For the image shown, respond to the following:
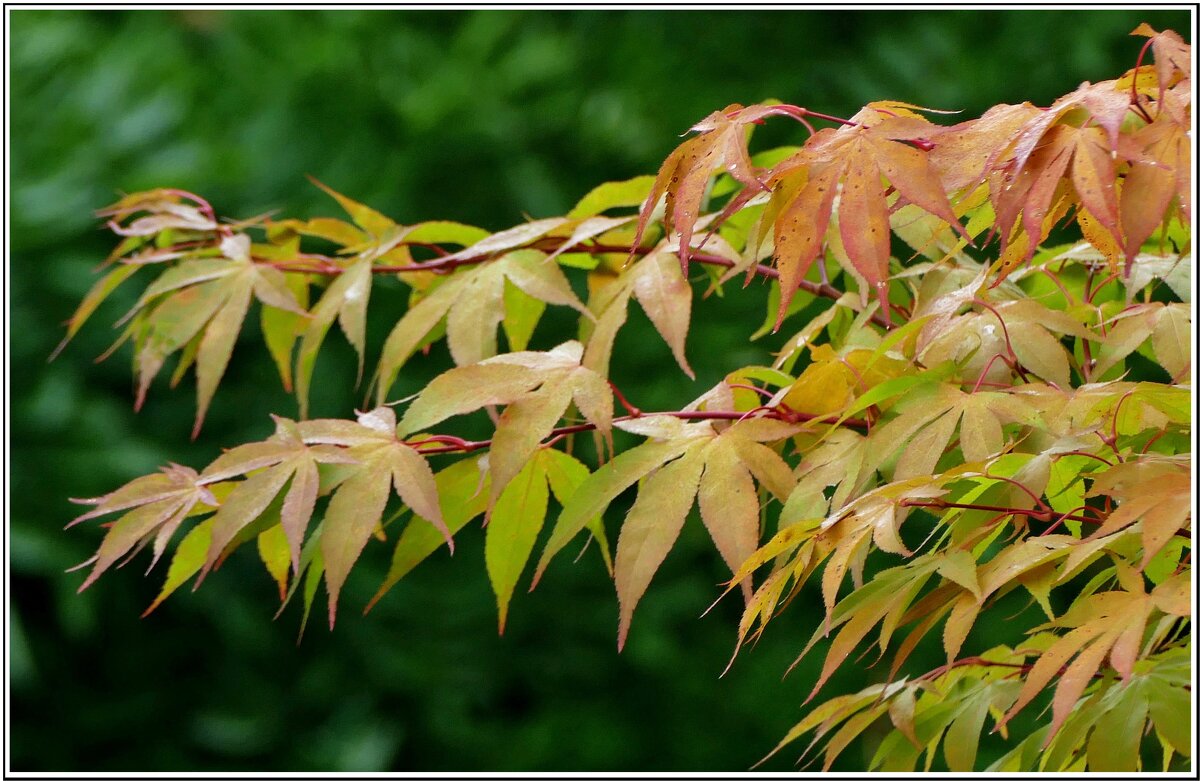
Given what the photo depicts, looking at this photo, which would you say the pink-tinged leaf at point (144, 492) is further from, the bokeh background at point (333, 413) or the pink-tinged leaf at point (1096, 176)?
the bokeh background at point (333, 413)

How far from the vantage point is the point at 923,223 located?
86 cm

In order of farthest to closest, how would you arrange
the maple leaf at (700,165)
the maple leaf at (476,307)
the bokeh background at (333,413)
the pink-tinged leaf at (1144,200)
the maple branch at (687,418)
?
the bokeh background at (333,413) → the maple leaf at (476,307) → the maple branch at (687,418) → the maple leaf at (700,165) → the pink-tinged leaf at (1144,200)

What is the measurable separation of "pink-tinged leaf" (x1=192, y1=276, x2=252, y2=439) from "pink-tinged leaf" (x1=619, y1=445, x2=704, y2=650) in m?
0.43

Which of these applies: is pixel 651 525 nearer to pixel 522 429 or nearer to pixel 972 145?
pixel 522 429

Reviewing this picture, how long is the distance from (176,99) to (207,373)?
983mm

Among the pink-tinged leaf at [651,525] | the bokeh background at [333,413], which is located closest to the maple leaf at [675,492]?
the pink-tinged leaf at [651,525]

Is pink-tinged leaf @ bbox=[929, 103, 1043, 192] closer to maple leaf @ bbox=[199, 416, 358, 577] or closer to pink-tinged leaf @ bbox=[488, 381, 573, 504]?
pink-tinged leaf @ bbox=[488, 381, 573, 504]

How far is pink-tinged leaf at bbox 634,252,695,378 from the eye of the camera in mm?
790

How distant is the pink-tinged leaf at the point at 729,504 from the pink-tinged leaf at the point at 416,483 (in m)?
0.15

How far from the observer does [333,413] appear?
1.74 metres

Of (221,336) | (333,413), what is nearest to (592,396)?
(221,336)

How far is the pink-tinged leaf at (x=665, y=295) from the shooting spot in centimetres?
79

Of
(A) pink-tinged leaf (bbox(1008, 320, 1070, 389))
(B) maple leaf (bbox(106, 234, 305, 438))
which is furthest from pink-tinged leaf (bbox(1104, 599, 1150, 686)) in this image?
(B) maple leaf (bbox(106, 234, 305, 438))

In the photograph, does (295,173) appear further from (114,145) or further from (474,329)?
(474,329)
